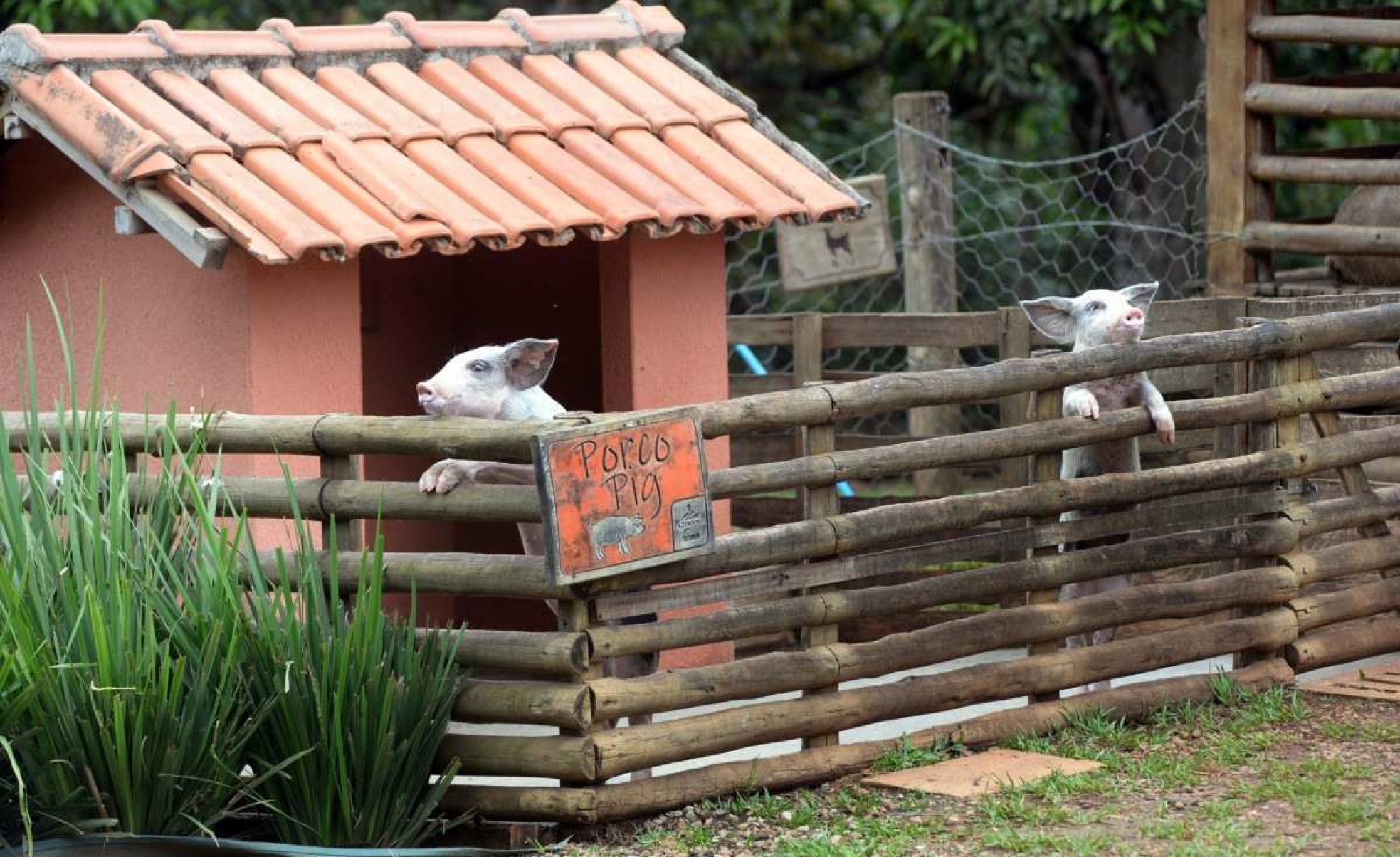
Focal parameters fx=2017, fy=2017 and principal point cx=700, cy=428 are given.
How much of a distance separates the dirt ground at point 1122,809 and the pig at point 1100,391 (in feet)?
2.01

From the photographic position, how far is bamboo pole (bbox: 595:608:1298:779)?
5.99 meters

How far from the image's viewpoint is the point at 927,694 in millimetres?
6676

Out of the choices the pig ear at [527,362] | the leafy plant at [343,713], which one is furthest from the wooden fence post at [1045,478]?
the leafy plant at [343,713]

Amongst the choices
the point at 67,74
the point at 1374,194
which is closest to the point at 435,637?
the point at 67,74

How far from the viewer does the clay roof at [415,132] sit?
7.41m

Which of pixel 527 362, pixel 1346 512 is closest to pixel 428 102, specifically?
pixel 527 362

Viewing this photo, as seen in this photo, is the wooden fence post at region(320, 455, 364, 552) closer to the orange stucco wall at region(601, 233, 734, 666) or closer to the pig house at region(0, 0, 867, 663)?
the pig house at region(0, 0, 867, 663)

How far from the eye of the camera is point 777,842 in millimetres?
5770

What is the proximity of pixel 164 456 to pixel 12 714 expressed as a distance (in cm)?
93

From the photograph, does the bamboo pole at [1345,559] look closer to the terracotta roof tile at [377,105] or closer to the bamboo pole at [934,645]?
the bamboo pole at [934,645]

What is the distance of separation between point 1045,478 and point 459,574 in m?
2.20

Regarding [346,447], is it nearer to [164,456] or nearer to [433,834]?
[164,456]

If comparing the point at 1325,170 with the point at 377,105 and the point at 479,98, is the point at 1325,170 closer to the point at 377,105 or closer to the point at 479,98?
the point at 479,98

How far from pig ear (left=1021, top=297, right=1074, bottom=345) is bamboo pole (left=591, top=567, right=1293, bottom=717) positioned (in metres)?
0.97
